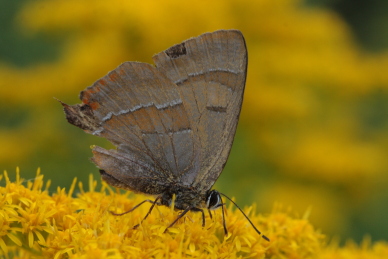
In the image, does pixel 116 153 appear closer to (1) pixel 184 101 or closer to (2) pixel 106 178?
(2) pixel 106 178

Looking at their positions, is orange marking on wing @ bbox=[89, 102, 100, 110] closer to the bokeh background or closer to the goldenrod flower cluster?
the goldenrod flower cluster

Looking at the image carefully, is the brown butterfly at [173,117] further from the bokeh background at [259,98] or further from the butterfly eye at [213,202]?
the bokeh background at [259,98]

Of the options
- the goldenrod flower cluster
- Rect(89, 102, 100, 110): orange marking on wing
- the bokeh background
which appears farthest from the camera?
the bokeh background

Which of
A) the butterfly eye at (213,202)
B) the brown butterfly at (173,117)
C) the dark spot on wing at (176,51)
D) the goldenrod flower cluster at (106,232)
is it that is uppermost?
the dark spot on wing at (176,51)

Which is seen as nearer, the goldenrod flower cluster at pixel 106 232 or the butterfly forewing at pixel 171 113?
the goldenrod flower cluster at pixel 106 232

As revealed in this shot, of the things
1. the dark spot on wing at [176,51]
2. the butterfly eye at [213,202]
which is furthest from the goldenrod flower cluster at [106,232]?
the dark spot on wing at [176,51]

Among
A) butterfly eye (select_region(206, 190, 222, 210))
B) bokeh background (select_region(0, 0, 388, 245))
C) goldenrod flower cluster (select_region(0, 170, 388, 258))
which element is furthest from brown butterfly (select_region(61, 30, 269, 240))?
bokeh background (select_region(0, 0, 388, 245))

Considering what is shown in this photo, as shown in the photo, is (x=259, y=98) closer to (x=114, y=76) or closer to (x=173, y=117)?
(x=173, y=117)

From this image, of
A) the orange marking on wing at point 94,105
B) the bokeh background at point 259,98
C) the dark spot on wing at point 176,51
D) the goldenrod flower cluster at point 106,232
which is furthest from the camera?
the bokeh background at point 259,98
